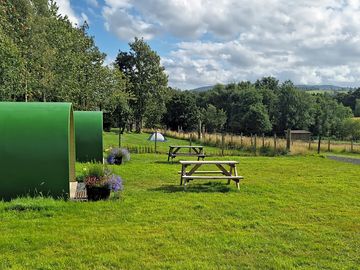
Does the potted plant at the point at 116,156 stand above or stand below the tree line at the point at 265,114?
below

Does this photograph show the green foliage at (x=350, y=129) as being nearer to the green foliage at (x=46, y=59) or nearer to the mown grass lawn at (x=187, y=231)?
the green foliage at (x=46, y=59)

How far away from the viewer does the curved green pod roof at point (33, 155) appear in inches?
313

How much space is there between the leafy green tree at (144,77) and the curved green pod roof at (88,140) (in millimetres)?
40587

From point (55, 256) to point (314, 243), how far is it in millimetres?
3705

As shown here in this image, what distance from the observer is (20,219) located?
695 cm

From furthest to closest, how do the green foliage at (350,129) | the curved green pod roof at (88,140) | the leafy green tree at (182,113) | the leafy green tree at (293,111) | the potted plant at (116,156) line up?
1. the leafy green tree at (293,111)
2. the green foliage at (350,129)
3. the leafy green tree at (182,113)
4. the potted plant at (116,156)
5. the curved green pod roof at (88,140)

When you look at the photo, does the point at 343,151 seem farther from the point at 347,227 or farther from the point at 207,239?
the point at 207,239

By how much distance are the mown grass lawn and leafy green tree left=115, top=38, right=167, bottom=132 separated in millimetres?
46794

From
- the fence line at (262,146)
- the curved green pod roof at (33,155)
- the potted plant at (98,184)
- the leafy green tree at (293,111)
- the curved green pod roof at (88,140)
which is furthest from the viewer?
the leafy green tree at (293,111)

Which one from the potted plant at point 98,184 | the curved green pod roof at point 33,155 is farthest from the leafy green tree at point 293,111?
the curved green pod roof at point 33,155

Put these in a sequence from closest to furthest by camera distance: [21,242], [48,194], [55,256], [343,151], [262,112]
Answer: [55,256], [21,242], [48,194], [343,151], [262,112]

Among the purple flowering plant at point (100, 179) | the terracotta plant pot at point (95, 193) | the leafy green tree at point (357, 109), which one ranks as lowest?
the terracotta plant pot at point (95, 193)

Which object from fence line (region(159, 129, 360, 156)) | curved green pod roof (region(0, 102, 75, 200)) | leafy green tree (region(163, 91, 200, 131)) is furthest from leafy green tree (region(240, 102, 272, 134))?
curved green pod roof (region(0, 102, 75, 200))

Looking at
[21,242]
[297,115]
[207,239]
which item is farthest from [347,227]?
[297,115]
